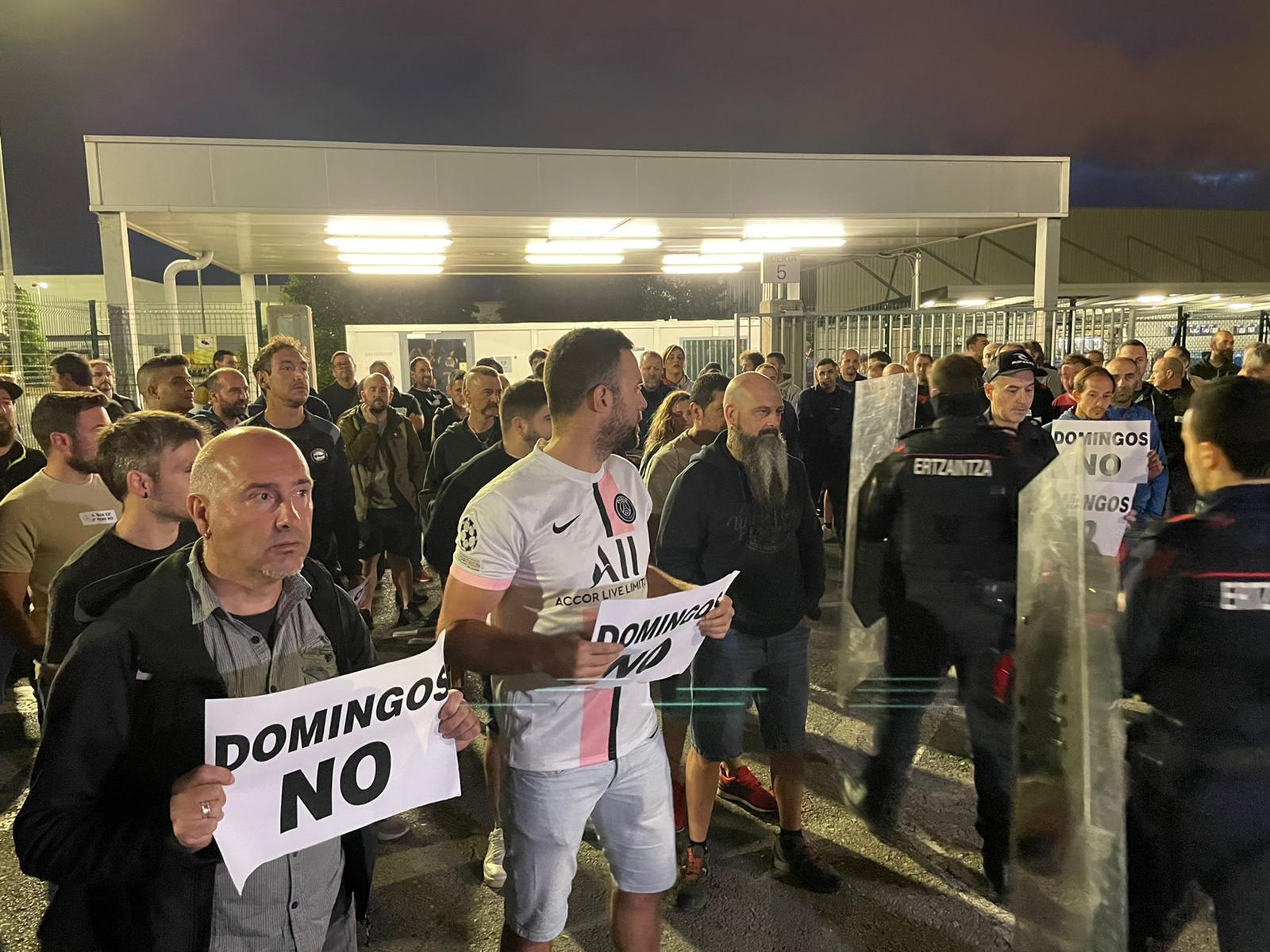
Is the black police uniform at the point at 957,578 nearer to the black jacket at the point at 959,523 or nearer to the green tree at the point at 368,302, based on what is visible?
the black jacket at the point at 959,523

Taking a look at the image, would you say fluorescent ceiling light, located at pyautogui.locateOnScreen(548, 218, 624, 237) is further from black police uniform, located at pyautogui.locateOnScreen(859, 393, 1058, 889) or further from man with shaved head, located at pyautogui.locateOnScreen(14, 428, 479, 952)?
man with shaved head, located at pyautogui.locateOnScreen(14, 428, 479, 952)

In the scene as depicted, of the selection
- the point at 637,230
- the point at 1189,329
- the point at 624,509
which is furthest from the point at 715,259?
the point at 624,509

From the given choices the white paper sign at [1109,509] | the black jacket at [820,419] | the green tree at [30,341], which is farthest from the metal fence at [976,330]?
the green tree at [30,341]

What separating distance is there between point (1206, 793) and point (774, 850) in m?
1.91

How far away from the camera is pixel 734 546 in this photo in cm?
369

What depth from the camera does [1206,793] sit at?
2.46m

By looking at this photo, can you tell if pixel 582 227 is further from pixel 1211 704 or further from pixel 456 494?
pixel 1211 704

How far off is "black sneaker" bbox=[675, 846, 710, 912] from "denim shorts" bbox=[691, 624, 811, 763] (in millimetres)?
445

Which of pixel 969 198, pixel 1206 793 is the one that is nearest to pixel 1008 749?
pixel 1206 793

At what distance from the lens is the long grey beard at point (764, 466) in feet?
12.2

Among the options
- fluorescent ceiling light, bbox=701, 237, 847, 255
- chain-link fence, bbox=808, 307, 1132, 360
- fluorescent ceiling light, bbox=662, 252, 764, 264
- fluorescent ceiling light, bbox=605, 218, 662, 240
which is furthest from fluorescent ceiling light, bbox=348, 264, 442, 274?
chain-link fence, bbox=808, 307, 1132, 360

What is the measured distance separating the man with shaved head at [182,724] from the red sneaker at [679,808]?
226cm

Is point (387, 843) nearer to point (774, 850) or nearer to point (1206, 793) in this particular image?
point (774, 850)

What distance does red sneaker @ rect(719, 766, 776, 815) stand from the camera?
Answer: 14.2 ft
